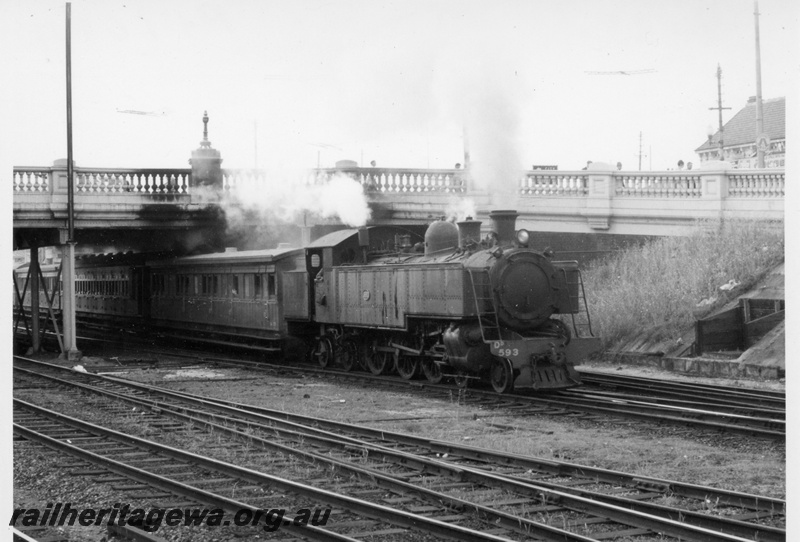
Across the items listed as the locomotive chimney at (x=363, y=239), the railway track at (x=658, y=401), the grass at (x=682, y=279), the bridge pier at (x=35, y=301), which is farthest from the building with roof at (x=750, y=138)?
the bridge pier at (x=35, y=301)

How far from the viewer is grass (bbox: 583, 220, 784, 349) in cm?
1975

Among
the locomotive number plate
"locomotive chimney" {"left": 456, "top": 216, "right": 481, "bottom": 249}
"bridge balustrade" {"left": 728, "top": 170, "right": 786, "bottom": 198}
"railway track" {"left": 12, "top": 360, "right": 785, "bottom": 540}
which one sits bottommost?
"railway track" {"left": 12, "top": 360, "right": 785, "bottom": 540}

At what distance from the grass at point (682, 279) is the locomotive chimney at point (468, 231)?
5.96 m

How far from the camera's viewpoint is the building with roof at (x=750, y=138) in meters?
25.8

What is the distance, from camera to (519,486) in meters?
8.17

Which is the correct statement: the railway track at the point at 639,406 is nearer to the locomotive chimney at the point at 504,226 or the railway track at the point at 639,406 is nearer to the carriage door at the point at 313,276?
the locomotive chimney at the point at 504,226

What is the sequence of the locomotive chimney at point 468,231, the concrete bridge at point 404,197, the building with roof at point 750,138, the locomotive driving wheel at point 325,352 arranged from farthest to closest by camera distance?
the building with roof at point 750,138 → the concrete bridge at point 404,197 → the locomotive driving wheel at point 325,352 → the locomotive chimney at point 468,231

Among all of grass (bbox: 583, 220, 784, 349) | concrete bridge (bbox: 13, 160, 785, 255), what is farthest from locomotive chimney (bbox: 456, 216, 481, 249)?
concrete bridge (bbox: 13, 160, 785, 255)

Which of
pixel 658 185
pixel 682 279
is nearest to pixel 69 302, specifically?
pixel 682 279

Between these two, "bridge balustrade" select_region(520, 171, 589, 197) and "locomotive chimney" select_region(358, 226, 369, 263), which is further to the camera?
"bridge balustrade" select_region(520, 171, 589, 197)

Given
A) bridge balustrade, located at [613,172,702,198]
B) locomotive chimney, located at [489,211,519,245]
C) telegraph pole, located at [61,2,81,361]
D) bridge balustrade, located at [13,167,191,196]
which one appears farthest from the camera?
bridge balustrade, located at [13,167,191,196]

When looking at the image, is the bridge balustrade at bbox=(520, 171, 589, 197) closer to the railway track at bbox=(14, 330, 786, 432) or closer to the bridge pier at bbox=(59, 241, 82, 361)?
the railway track at bbox=(14, 330, 786, 432)

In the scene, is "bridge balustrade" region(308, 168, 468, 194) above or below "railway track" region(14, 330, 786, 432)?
above

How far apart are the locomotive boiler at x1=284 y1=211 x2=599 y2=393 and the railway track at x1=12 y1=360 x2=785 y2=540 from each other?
345cm
